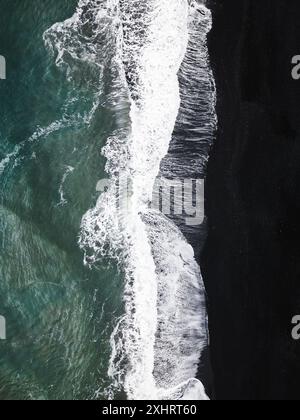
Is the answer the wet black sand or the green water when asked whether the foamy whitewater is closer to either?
the green water

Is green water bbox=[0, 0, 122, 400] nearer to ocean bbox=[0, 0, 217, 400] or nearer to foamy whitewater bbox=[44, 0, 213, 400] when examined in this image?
ocean bbox=[0, 0, 217, 400]

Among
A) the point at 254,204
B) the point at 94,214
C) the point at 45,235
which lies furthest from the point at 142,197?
the point at 254,204

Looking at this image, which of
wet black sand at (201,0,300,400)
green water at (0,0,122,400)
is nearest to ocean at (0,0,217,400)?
green water at (0,0,122,400)

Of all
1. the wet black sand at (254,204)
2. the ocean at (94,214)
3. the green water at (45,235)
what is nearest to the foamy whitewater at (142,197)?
the ocean at (94,214)

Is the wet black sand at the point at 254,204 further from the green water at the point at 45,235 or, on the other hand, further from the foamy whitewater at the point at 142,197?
the green water at the point at 45,235

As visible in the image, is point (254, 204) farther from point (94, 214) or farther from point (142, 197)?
point (94, 214)

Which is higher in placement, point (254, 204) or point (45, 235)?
point (254, 204)
